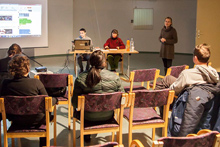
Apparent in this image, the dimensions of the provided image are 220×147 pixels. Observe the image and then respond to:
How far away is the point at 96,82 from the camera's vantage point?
2738 mm

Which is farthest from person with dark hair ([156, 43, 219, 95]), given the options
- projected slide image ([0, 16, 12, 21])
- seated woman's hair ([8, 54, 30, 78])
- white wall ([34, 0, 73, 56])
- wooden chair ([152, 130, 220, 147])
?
white wall ([34, 0, 73, 56])

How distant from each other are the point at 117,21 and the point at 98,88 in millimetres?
8783

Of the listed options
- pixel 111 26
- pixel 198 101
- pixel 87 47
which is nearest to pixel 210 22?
pixel 87 47

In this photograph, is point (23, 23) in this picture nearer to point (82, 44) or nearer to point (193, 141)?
point (82, 44)

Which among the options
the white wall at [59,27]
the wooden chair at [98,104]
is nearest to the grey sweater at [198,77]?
the wooden chair at [98,104]

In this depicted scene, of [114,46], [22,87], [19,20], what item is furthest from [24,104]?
[19,20]

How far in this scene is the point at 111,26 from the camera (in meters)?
11.2

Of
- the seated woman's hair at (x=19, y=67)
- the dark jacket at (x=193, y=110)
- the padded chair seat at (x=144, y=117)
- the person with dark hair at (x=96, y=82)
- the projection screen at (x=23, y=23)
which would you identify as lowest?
the padded chair seat at (x=144, y=117)

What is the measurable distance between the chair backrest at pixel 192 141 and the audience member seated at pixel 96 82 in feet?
3.81

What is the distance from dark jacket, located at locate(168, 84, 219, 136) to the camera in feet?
8.51

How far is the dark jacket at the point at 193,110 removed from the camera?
8.51 feet

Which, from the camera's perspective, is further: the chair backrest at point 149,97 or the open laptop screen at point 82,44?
the open laptop screen at point 82,44

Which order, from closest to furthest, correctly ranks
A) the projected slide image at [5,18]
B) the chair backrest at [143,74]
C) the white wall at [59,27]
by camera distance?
the chair backrest at [143,74]
the projected slide image at [5,18]
the white wall at [59,27]

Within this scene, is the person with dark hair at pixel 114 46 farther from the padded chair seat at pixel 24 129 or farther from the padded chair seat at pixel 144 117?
the padded chair seat at pixel 24 129
